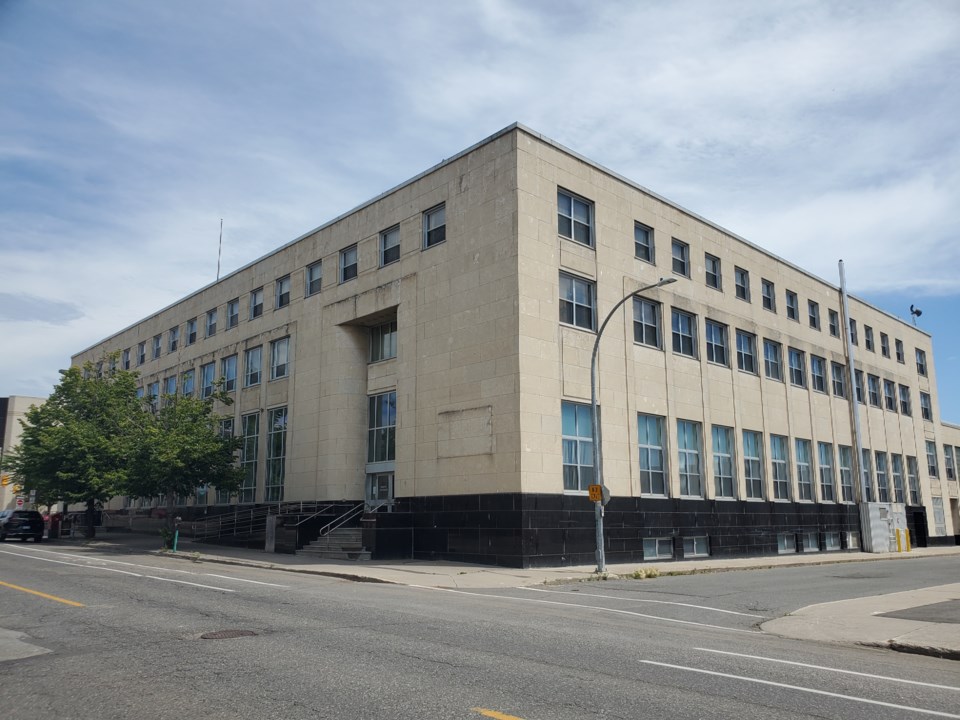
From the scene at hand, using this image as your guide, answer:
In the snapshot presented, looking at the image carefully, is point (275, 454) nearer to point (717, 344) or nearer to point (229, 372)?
point (229, 372)

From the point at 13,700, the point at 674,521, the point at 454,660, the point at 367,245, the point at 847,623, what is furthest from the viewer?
the point at 367,245

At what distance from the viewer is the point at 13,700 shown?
6906 mm

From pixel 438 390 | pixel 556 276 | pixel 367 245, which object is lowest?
pixel 438 390

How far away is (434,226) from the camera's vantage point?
→ 101 feet

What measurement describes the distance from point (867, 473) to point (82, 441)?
42938 millimetres

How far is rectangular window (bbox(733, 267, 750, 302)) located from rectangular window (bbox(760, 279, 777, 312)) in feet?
5.15

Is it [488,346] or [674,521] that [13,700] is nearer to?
[488,346]

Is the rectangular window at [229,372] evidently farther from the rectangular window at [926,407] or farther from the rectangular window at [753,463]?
the rectangular window at [926,407]

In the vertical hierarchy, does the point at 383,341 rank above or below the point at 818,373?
below

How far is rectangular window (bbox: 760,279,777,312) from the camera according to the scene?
1590 inches

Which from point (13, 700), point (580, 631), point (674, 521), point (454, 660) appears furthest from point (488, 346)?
point (13, 700)

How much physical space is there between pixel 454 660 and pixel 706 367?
28.1 meters

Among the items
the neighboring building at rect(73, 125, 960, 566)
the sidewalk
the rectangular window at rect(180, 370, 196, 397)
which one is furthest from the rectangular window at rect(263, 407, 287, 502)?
the rectangular window at rect(180, 370, 196, 397)

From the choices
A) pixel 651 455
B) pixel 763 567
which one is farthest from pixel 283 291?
pixel 763 567
